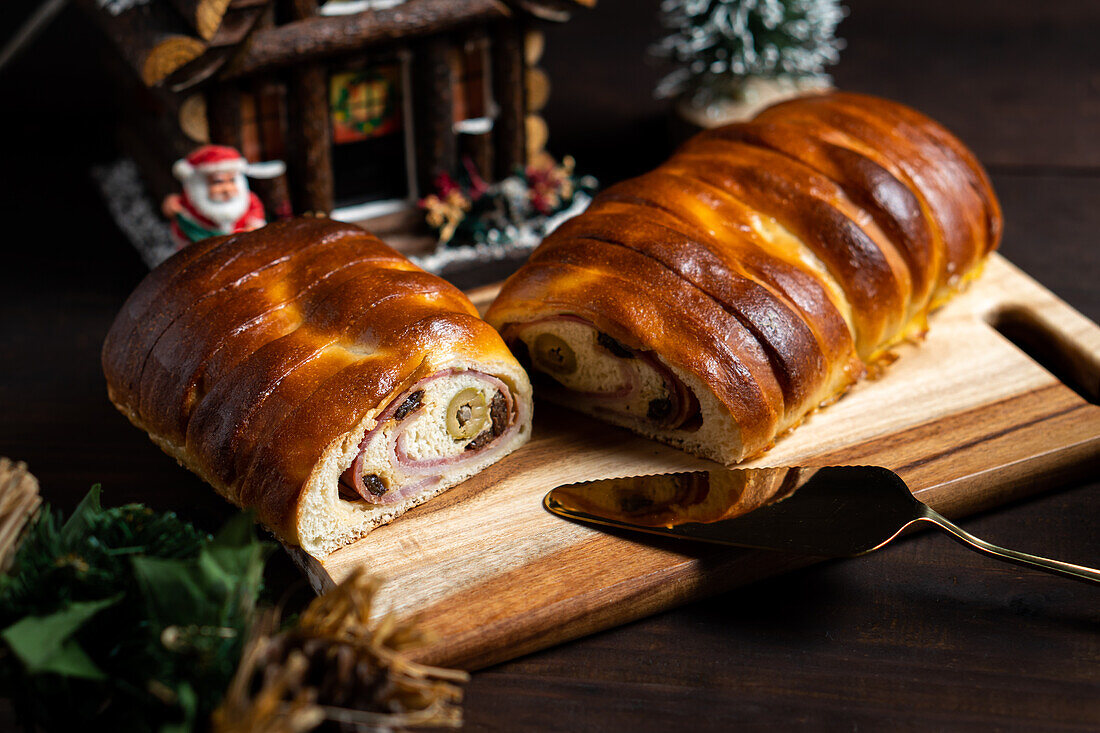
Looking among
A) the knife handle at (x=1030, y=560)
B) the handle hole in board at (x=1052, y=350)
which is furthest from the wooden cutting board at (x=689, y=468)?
the knife handle at (x=1030, y=560)

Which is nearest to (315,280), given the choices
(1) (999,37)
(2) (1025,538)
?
(2) (1025,538)

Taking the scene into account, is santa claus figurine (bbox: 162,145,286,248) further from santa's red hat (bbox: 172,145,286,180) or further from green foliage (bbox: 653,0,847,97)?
green foliage (bbox: 653,0,847,97)

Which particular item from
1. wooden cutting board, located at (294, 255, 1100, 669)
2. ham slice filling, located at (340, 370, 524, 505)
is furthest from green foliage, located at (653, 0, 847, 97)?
ham slice filling, located at (340, 370, 524, 505)

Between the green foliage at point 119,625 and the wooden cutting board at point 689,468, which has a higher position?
the green foliage at point 119,625

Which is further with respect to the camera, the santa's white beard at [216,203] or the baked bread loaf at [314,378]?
the santa's white beard at [216,203]

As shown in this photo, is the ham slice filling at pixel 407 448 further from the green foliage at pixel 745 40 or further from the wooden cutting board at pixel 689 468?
the green foliage at pixel 745 40

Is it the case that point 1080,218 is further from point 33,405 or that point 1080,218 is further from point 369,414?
point 33,405
